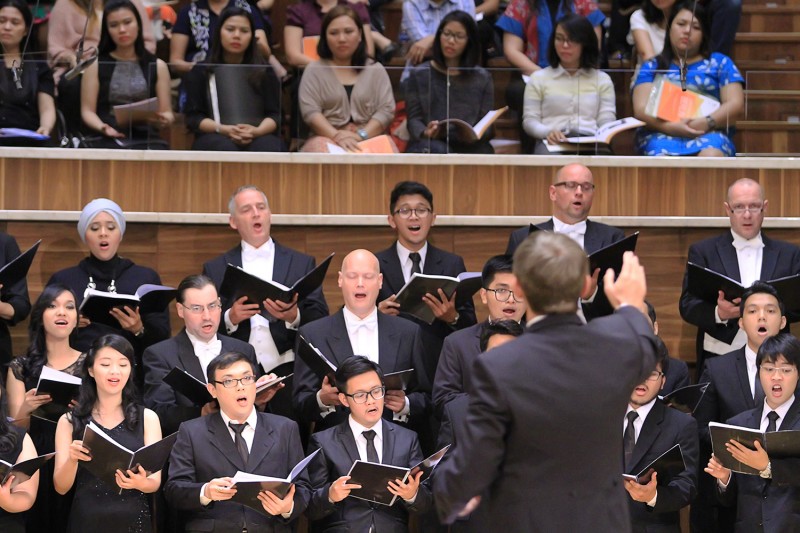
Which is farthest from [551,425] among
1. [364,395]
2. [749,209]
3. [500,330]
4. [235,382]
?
[749,209]

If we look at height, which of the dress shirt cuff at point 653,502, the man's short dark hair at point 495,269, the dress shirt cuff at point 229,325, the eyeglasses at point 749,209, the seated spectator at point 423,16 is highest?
the seated spectator at point 423,16

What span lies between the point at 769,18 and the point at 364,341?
154 inches

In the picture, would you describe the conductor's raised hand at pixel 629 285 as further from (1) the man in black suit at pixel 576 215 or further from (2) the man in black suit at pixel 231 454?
(1) the man in black suit at pixel 576 215

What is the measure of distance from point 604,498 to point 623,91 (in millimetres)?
3228

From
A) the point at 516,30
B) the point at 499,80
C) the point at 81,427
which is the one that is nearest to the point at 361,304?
the point at 81,427

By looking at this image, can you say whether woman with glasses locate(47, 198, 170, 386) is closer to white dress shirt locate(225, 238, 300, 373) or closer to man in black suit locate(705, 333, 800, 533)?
white dress shirt locate(225, 238, 300, 373)

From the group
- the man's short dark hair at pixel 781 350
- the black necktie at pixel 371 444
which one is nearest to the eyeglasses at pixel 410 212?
the black necktie at pixel 371 444

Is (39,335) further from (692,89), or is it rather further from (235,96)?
(692,89)

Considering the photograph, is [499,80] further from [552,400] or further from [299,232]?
[552,400]

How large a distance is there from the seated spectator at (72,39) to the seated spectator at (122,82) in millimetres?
57

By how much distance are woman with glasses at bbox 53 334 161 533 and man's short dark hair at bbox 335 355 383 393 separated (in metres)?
0.63

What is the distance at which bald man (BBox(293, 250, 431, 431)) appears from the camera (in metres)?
4.56

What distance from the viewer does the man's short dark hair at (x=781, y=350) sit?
4.32m

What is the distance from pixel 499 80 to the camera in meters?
5.68
